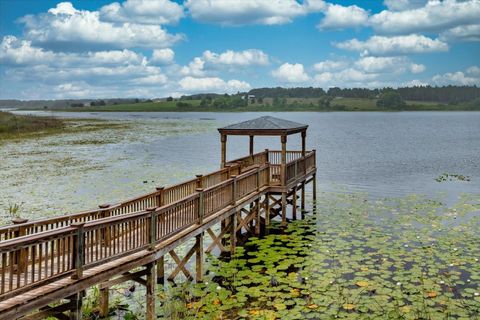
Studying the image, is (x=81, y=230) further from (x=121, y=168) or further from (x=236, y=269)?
(x=121, y=168)

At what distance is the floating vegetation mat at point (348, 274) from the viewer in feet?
36.0

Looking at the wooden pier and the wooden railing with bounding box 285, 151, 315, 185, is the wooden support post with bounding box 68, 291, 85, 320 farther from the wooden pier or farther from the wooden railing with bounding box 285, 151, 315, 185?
the wooden railing with bounding box 285, 151, 315, 185

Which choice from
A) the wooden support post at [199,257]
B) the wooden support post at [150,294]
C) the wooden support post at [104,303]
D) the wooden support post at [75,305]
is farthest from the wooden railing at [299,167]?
the wooden support post at [75,305]

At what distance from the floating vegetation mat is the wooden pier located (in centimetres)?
107

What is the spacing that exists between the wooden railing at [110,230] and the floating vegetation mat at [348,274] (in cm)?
186

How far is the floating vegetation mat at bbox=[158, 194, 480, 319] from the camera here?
432 inches

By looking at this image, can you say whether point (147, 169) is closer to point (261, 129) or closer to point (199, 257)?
point (261, 129)

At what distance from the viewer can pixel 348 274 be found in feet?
43.5

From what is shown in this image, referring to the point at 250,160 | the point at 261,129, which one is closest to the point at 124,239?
the point at 261,129

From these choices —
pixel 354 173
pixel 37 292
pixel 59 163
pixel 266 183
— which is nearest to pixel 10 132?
pixel 59 163

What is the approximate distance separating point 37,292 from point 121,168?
2880cm

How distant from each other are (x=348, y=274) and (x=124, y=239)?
632cm

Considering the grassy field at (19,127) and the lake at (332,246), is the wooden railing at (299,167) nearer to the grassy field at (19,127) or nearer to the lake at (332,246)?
the lake at (332,246)

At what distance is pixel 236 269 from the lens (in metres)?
14.0
